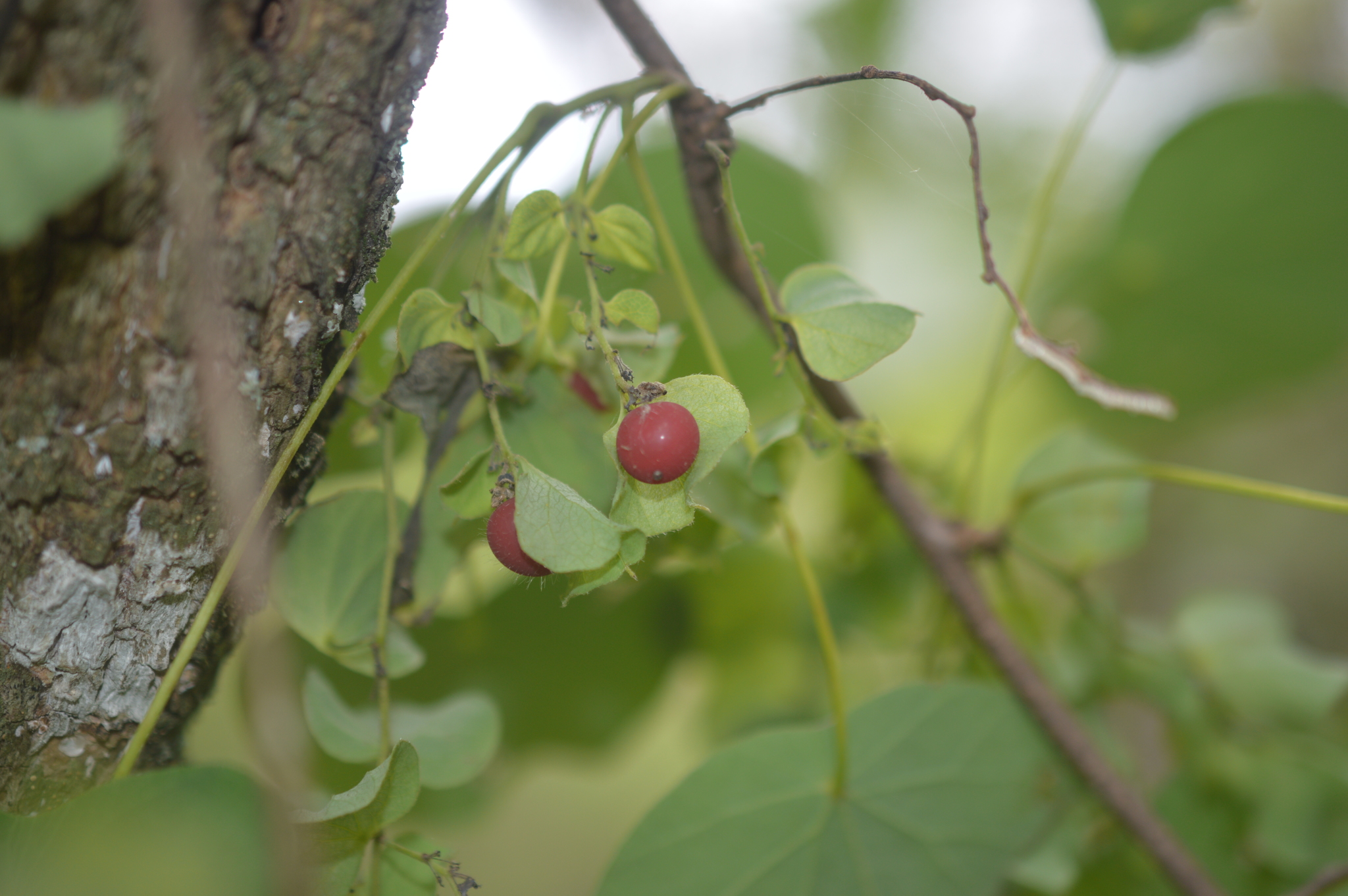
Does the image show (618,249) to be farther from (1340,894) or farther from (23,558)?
(1340,894)

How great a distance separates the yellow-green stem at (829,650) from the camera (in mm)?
350

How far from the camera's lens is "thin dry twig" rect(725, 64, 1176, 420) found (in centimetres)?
25

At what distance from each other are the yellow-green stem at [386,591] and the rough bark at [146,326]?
2.2 inches

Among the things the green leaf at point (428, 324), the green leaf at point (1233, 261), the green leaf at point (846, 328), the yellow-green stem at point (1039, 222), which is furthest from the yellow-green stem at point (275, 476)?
the green leaf at point (1233, 261)

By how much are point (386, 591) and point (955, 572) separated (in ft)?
1.14

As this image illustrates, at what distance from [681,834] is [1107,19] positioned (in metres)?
0.55

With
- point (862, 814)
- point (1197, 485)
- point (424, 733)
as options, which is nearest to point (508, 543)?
point (424, 733)

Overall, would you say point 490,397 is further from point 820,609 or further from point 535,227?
point 820,609

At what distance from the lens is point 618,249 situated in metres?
0.28

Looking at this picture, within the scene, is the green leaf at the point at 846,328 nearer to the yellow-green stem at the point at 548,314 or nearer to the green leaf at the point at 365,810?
the yellow-green stem at the point at 548,314

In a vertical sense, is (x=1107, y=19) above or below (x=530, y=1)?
below

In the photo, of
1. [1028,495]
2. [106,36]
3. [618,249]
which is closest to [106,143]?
[106,36]

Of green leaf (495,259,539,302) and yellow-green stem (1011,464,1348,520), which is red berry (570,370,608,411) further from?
yellow-green stem (1011,464,1348,520)

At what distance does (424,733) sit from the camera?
0.32 meters
